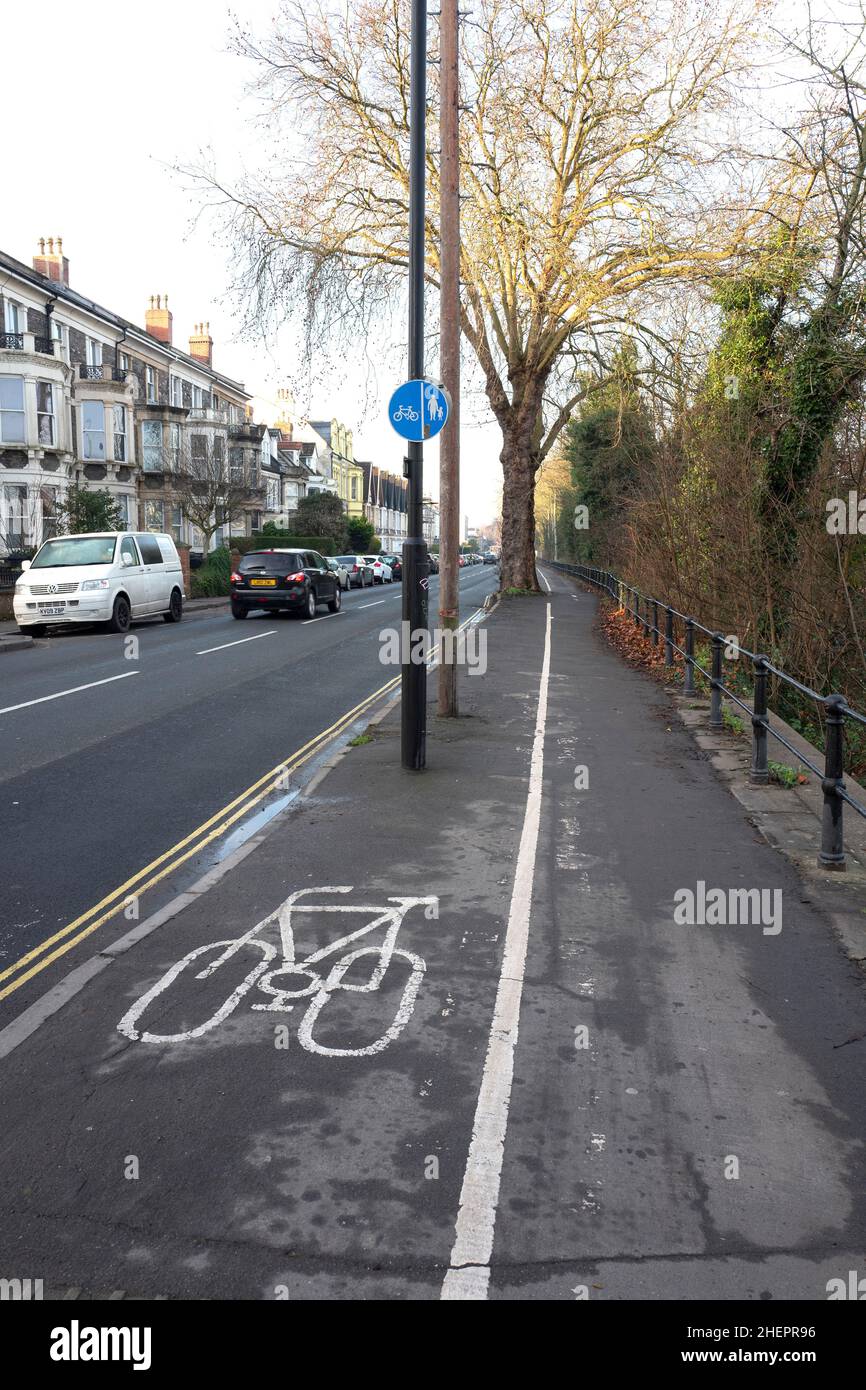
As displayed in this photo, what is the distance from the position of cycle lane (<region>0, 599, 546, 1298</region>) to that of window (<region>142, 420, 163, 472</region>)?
4622cm

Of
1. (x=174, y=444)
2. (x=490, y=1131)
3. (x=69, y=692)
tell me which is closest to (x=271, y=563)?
(x=69, y=692)

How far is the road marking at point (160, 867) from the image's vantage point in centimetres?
531

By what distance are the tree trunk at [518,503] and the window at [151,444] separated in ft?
71.0

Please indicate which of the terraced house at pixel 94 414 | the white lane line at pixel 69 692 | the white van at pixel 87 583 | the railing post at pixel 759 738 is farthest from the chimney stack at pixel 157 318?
the railing post at pixel 759 738

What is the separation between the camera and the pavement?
10.2ft

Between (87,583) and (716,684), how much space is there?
46.9 feet

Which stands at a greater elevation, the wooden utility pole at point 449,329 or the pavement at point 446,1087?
the wooden utility pole at point 449,329

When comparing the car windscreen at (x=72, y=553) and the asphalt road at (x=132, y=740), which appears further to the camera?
the car windscreen at (x=72, y=553)

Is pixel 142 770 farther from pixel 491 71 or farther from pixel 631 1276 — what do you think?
pixel 491 71

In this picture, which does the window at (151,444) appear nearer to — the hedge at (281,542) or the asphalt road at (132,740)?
the hedge at (281,542)

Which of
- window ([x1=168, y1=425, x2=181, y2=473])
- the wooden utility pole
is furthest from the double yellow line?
window ([x1=168, y1=425, x2=181, y2=473])

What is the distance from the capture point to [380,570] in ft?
184

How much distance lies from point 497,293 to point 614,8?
8362 millimetres

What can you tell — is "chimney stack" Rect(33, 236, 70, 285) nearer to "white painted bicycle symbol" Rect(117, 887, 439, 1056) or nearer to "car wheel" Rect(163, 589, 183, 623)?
"car wheel" Rect(163, 589, 183, 623)
